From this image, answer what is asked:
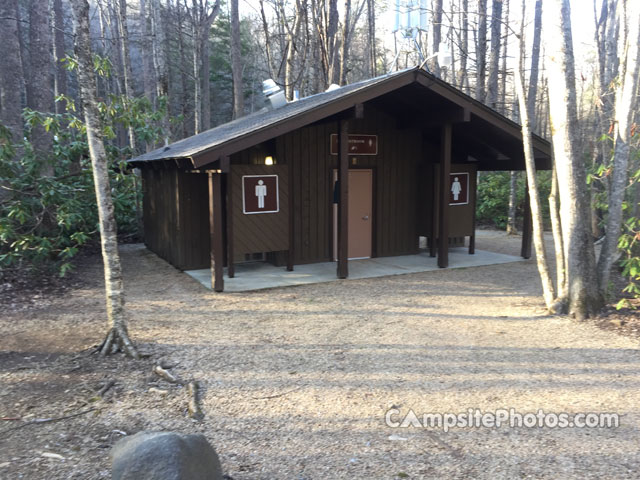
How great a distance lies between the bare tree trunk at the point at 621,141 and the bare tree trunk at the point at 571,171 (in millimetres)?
312

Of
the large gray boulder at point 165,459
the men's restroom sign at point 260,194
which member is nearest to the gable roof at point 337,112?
the men's restroom sign at point 260,194

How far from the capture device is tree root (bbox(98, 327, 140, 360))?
16.9 ft

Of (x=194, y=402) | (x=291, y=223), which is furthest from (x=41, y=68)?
(x=194, y=402)

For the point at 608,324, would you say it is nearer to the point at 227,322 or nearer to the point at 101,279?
the point at 227,322

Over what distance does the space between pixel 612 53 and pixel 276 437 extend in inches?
567

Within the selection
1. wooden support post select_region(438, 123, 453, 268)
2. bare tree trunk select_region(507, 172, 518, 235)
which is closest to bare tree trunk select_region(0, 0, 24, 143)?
wooden support post select_region(438, 123, 453, 268)

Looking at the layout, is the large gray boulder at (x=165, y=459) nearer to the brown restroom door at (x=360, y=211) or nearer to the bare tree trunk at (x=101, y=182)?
the bare tree trunk at (x=101, y=182)

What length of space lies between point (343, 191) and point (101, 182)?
14.5ft

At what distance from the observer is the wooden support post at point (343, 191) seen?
28.1 feet

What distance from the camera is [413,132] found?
11.2m

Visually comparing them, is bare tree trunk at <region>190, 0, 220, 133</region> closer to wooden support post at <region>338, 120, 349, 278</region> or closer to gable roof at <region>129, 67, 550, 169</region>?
wooden support post at <region>338, 120, 349, 278</region>

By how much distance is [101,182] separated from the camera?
505 centimetres

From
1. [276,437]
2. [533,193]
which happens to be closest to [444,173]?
[533,193]

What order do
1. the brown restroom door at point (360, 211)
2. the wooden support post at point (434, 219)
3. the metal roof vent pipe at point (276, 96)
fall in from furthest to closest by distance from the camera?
1. the metal roof vent pipe at point (276, 96)
2. the brown restroom door at point (360, 211)
3. the wooden support post at point (434, 219)
